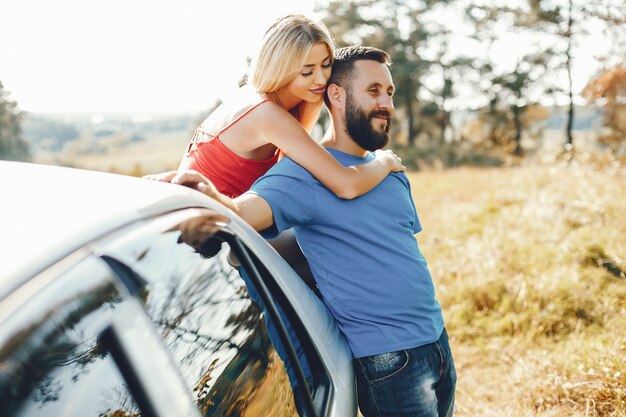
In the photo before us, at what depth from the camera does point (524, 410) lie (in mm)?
3484

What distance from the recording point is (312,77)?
111 inches

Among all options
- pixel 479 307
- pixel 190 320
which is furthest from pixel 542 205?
pixel 190 320

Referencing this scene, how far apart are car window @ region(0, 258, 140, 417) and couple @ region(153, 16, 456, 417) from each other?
71cm

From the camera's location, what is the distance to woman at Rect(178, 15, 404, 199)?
8.51 ft

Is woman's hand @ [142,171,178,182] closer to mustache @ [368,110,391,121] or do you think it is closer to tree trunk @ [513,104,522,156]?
mustache @ [368,110,391,121]

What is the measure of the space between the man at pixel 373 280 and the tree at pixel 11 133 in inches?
1662

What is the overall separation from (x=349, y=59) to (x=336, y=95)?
0.19 m

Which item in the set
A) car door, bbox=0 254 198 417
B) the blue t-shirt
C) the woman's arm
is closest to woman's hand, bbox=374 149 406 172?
the woman's arm

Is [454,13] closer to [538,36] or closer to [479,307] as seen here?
[538,36]

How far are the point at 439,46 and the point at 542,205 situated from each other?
1232 inches

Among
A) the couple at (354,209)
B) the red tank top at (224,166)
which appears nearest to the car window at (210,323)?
the couple at (354,209)

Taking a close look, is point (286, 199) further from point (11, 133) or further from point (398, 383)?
point (11, 133)

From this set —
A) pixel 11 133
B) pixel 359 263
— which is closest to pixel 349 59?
pixel 359 263

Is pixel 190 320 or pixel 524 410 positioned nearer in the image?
pixel 190 320
